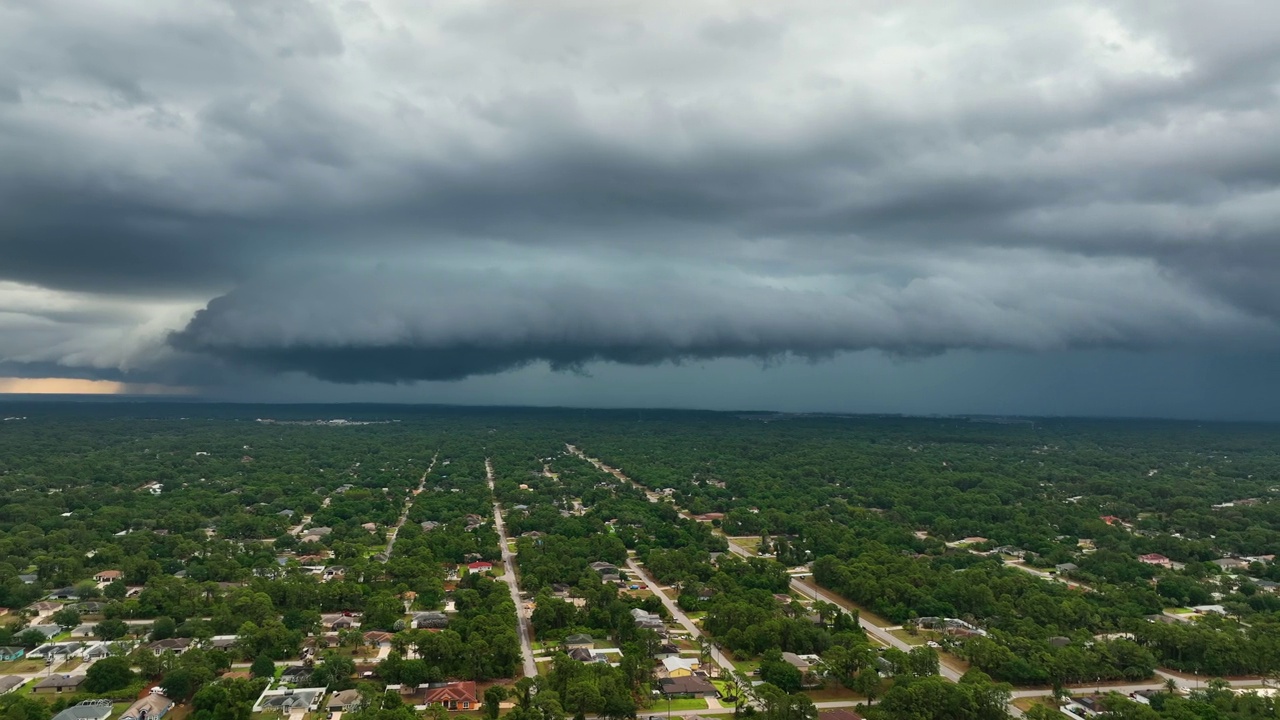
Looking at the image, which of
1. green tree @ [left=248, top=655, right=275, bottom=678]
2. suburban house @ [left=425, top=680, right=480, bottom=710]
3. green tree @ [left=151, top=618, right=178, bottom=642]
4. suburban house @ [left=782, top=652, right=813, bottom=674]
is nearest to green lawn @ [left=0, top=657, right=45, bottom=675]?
green tree @ [left=151, top=618, right=178, bottom=642]

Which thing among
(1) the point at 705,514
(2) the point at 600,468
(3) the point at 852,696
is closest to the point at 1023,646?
(3) the point at 852,696

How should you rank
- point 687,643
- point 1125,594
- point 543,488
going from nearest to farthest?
point 687,643
point 1125,594
point 543,488

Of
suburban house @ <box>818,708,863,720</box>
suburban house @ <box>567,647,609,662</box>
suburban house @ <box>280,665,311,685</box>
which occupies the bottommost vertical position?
suburban house @ <box>280,665,311,685</box>

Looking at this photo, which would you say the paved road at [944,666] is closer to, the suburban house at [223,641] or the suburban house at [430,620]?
the suburban house at [430,620]

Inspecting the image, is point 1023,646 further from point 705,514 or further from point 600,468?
point 600,468

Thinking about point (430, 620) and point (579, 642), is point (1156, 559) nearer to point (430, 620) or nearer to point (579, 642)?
point (579, 642)

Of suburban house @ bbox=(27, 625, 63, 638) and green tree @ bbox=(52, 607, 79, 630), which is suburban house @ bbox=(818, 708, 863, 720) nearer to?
suburban house @ bbox=(27, 625, 63, 638)

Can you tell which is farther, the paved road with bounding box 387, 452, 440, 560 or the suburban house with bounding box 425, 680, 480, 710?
the paved road with bounding box 387, 452, 440, 560
